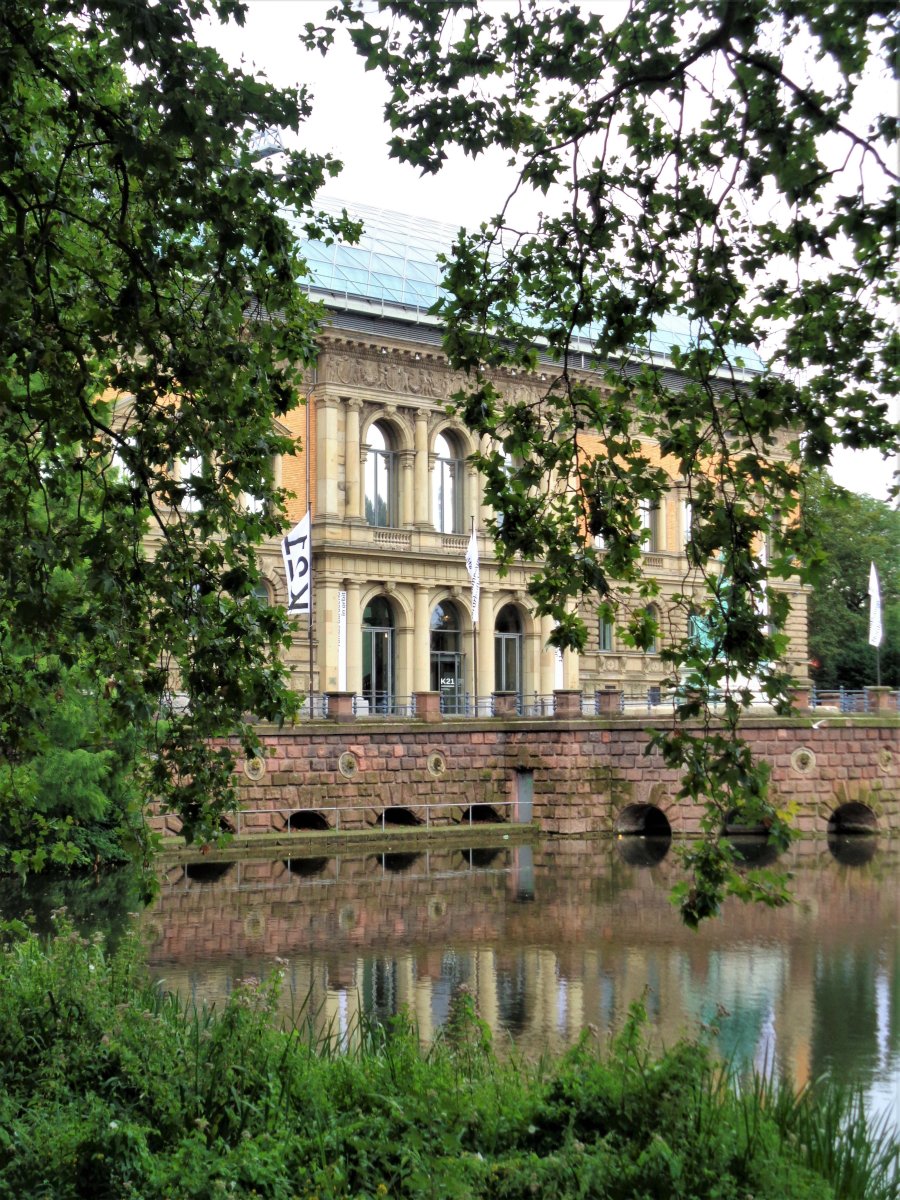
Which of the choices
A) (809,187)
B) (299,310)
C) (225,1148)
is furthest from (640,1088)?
(299,310)

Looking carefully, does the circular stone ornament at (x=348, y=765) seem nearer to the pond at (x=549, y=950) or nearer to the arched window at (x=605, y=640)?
the pond at (x=549, y=950)

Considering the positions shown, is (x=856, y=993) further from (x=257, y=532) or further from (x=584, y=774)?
(x=584, y=774)

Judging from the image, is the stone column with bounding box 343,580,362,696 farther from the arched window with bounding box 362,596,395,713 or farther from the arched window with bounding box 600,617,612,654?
the arched window with bounding box 600,617,612,654

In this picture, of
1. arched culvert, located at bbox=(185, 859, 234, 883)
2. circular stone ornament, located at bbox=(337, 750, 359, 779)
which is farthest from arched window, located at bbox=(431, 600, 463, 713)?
arched culvert, located at bbox=(185, 859, 234, 883)

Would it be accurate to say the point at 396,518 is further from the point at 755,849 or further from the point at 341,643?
the point at 755,849

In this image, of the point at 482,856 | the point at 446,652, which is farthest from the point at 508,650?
the point at 482,856

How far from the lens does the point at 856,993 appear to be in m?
20.8

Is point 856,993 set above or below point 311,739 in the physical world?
below

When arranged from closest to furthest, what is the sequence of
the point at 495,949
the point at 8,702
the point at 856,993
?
the point at 8,702, the point at 856,993, the point at 495,949

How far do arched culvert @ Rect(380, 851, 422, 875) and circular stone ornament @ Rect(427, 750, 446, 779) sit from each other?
14.4ft

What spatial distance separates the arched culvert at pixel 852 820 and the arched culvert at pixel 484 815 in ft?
33.0

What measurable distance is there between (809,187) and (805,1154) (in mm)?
5832

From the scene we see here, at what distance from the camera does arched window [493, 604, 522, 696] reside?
52438 millimetres

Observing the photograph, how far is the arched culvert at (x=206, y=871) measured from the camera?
32.4 m
